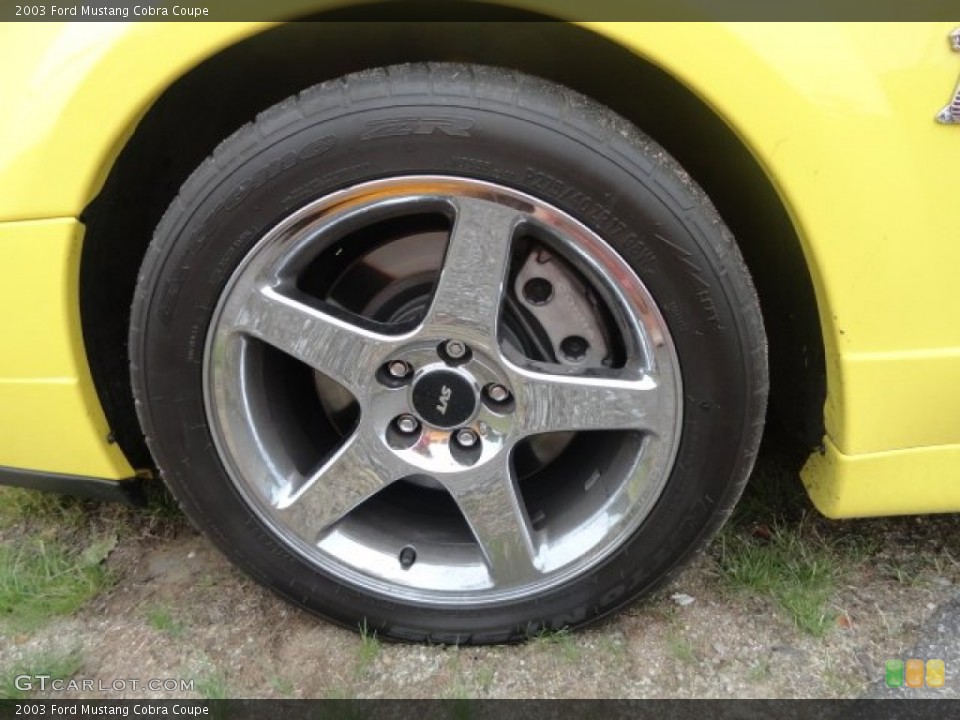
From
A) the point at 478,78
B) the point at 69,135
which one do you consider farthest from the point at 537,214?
the point at 69,135

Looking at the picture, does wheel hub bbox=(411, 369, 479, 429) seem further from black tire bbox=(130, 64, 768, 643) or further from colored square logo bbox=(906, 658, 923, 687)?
colored square logo bbox=(906, 658, 923, 687)

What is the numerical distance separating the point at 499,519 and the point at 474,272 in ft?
1.72

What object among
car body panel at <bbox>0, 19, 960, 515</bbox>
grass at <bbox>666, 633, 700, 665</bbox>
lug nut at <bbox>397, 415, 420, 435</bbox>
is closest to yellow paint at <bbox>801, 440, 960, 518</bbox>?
car body panel at <bbox>0, 19, 960, 515</bbox>

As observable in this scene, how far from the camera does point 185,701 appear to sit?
1700mm

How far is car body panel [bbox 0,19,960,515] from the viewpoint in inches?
50.6

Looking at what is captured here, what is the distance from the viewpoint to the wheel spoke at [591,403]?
1.54m

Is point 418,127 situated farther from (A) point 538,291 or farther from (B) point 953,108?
(B) point 953,108

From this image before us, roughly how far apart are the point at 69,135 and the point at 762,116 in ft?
3.90

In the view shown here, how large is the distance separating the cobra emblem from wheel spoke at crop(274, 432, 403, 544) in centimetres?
115

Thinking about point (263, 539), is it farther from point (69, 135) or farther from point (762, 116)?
point (762, 116)

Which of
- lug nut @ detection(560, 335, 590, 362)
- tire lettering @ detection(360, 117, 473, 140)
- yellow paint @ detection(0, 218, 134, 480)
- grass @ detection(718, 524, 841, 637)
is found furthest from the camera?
grass @ detection(718, 524, 841, 637)

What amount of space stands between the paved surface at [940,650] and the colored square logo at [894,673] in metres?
0.01

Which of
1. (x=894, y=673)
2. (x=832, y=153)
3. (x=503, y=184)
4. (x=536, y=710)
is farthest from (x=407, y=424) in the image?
(x=894, y=673)

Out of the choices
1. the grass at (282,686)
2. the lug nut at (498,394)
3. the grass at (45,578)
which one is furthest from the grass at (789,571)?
the grass at (45,578)
